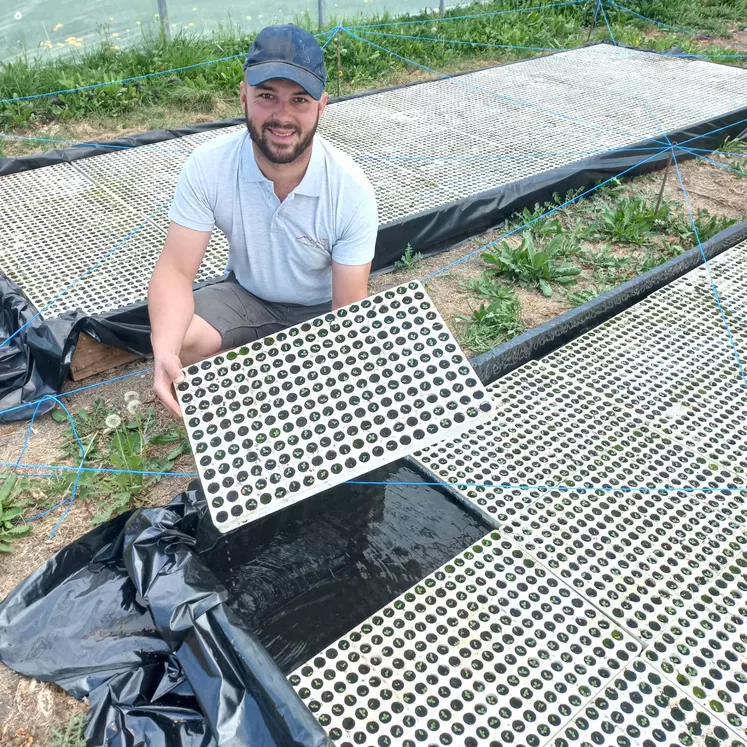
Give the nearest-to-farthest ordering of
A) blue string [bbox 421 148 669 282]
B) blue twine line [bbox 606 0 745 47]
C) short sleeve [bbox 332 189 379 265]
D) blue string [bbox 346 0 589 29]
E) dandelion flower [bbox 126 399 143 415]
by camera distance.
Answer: short sleeve [bbox 332 189 379 265] < dandelion flower [bbox 126 399 143 415] < blue string [bbox 421 148 669 282] < blue string [bbox 346 0 589 29] < blue twine line [bbox 606 0 745 47]

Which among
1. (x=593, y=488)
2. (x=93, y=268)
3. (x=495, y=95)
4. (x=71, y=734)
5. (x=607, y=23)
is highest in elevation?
(x=607, y=23)

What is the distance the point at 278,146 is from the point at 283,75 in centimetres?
17

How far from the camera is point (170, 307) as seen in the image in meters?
1.77

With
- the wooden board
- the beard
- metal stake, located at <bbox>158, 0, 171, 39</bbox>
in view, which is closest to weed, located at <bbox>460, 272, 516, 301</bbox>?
the beard

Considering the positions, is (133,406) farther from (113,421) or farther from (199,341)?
(199,341)

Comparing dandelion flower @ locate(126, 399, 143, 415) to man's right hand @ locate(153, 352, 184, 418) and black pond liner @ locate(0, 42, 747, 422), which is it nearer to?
black pond liner @ locate(0, 42, 747, 422)

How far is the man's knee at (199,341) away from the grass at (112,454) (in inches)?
14.9

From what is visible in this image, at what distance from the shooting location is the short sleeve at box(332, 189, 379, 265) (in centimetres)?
185

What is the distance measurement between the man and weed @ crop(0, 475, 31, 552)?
0.68 metres

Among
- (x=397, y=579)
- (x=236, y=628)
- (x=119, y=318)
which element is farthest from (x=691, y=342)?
(x=119, y=318)

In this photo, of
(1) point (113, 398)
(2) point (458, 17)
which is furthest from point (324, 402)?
(2) point (458, 17)

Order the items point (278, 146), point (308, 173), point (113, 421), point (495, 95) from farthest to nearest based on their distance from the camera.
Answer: point (495, 95) → point (113, 421) → point (308, 173) → point (278, 146)

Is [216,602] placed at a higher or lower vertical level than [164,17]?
lower

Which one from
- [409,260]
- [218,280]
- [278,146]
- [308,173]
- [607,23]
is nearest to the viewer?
[278,146]
